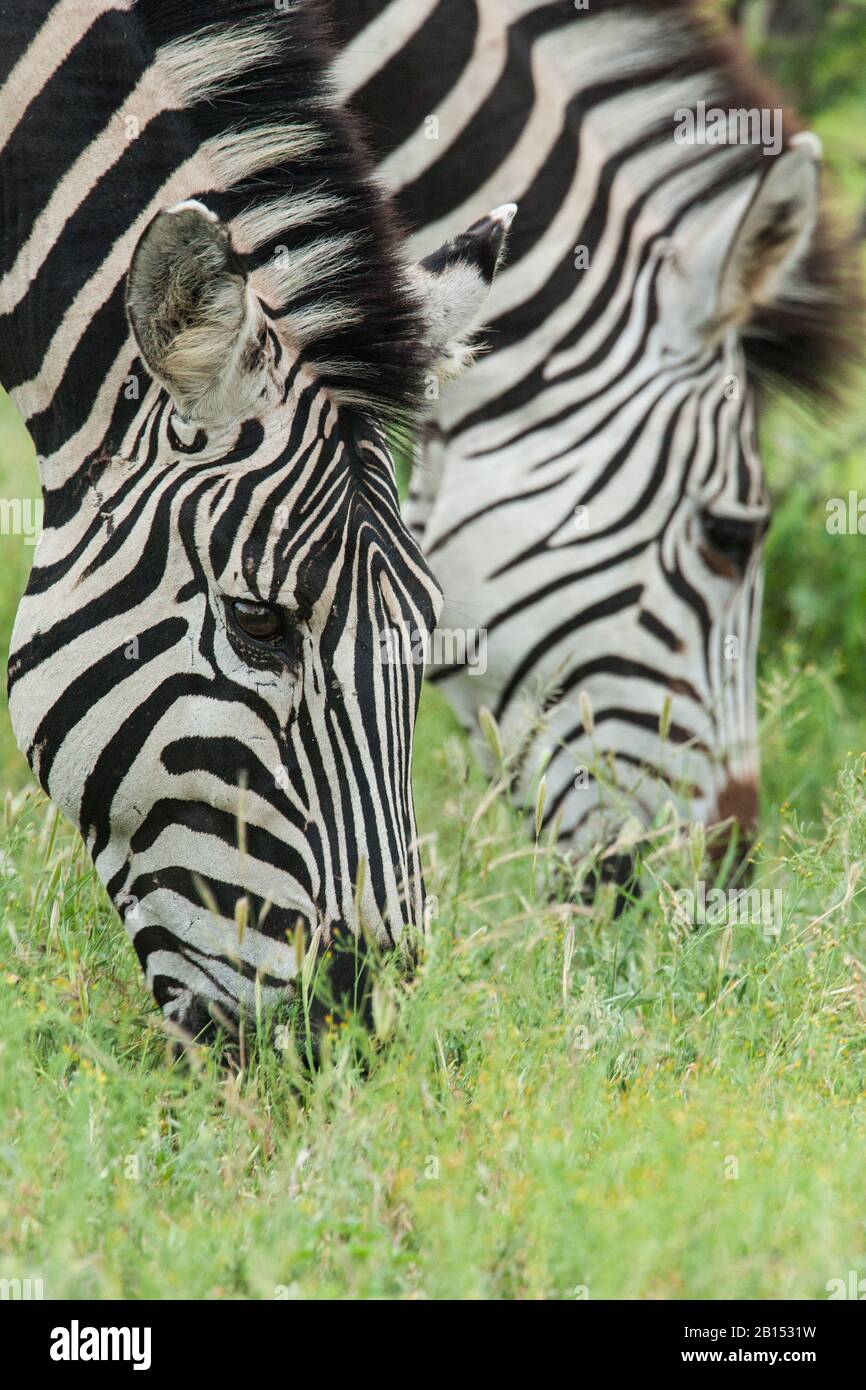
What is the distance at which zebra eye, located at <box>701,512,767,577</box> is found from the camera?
16.2 ft

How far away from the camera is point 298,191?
3.12m

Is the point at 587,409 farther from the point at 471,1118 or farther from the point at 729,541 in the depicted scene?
the point at 471,1118

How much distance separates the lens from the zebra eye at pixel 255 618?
9.36ft

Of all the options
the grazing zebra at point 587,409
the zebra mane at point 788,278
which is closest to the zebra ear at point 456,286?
the grazing zebra at point 587,409

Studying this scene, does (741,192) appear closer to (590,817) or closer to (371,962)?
(590,817)

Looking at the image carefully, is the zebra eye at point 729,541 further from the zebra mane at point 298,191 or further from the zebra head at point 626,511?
the zebra mane at point 298,191

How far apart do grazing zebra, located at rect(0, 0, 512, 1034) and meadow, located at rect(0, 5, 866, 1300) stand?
0.83ft

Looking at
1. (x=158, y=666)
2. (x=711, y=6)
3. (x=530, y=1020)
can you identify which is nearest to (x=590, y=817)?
(x=530, y=1020)

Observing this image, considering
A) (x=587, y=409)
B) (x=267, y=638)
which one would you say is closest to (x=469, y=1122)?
(x=267, y=638)

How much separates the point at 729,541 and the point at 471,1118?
2577mm

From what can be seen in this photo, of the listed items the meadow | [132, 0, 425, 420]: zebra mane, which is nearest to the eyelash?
[132, 0, 425, 420]: zebra mane

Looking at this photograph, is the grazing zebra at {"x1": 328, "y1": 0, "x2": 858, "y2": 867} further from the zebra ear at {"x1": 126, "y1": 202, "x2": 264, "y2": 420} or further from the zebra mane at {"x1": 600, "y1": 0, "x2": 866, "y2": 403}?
the zebra ear at {"x1": 126, "y1": 202, "x2": 264, "y2": 420}
